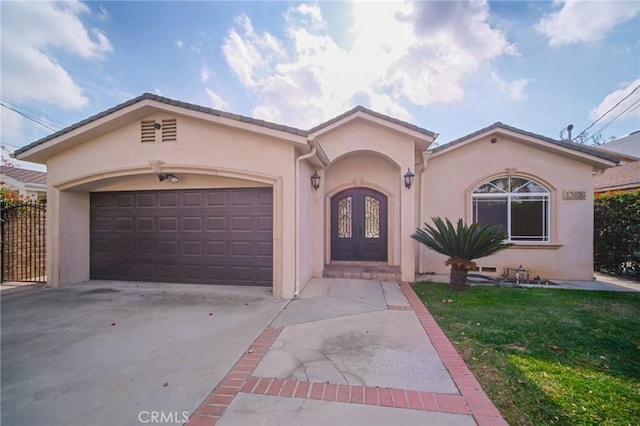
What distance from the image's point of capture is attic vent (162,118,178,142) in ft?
22.2

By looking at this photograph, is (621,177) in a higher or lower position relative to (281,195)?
higher

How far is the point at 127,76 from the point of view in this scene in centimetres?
1108

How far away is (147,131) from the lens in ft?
Result: 22.7

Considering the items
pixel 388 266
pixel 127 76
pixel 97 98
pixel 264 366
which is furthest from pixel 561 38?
pixel 97 98

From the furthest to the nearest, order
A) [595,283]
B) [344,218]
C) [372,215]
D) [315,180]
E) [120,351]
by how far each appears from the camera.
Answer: [344,218] → [372,215] → [315,180] → [595,283] → [120,351]

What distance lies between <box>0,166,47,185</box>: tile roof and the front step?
18317 mm

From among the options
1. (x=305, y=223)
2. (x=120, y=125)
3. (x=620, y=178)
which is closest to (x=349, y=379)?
(x=305, y=223)

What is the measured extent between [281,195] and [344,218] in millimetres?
3871

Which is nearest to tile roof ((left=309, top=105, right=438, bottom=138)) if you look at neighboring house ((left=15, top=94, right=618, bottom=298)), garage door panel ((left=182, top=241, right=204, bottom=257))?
neighboring house ((left=15, top=94, right=618, bottom=298))

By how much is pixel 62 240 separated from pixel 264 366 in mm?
7624

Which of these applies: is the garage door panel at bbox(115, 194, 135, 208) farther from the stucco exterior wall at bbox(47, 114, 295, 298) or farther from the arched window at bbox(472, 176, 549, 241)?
the arched window at bbox(472, 176, 549, 241)

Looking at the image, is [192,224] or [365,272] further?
[365,272]

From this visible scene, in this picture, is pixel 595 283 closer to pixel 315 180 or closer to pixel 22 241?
pixel 315 180

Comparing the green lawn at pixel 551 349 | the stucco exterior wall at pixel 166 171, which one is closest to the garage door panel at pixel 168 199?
the stucco exterior wall at pixel 166 171
